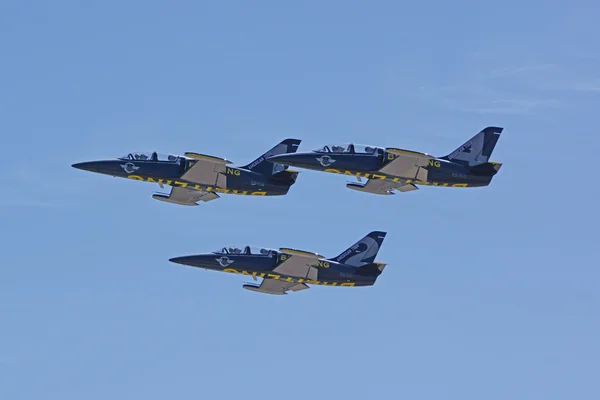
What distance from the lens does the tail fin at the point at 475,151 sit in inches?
3600

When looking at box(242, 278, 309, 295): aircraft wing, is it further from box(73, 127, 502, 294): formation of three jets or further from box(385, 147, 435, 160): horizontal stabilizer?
box(385, 147, 435, 160): horizontal stabilizer

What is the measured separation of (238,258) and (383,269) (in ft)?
33.5

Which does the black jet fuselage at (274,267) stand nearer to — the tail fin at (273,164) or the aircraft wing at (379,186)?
the aircraft wing at (379,186)

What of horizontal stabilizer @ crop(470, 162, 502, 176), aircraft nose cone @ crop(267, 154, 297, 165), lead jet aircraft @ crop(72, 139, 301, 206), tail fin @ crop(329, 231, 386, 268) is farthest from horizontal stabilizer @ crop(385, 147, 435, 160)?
tail fin @ crop(329, 231, 386, 268)

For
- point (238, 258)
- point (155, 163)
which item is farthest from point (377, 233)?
point (155, 163)

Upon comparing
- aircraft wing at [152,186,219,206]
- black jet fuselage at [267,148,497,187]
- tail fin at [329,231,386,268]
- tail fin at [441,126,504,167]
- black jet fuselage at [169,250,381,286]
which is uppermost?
tail fin at [441,126,504,167]

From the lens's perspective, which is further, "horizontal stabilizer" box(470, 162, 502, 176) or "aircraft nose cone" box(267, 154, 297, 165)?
"horizontal stabilizer" box(470, 162, 502, 176)

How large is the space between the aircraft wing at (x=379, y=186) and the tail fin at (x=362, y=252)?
500cm

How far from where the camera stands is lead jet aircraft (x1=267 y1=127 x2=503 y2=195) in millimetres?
88938

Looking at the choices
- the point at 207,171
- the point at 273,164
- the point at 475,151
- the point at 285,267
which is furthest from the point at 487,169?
the point at 207,171

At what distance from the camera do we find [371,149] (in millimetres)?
89625

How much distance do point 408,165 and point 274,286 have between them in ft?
43.7

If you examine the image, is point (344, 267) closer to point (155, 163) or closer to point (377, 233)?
point (377, 233)

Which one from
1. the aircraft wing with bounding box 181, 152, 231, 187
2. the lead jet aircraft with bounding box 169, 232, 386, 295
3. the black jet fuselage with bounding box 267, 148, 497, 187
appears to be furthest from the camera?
the lead jet aircraft with bounding box 169, 232, 386, 295
